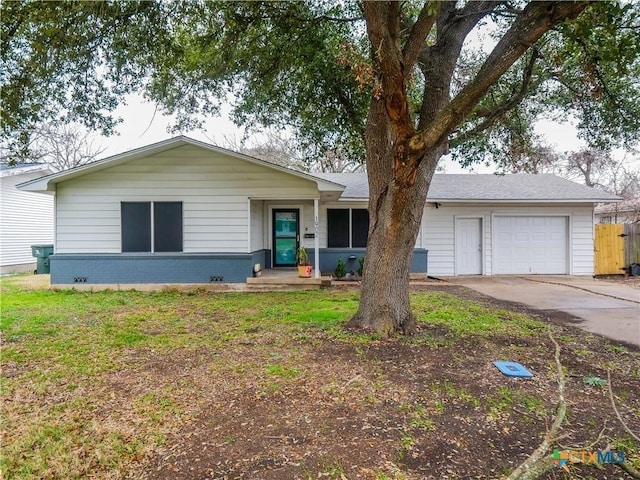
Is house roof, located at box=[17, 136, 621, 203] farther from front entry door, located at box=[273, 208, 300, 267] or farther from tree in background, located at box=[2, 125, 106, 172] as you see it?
tree in background, located at box=[2, 125, 106, 172]

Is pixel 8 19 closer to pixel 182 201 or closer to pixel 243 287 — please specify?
pixel 182 201

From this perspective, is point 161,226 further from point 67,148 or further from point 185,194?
point 67,148

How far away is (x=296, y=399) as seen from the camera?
3305mm

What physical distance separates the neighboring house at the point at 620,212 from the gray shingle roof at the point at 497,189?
26.5 ft

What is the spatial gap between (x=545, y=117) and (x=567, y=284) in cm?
473

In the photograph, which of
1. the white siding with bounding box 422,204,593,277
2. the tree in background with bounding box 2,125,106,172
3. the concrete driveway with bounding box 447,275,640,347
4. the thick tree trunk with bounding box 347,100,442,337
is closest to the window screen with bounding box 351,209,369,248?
the white siding with bounding box 422,204,593,277

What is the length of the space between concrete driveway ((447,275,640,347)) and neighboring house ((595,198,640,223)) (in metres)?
10.8

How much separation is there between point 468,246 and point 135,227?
34.0 feet

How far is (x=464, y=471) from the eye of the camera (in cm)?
230

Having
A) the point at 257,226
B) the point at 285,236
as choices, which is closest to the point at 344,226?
the point at 285,236

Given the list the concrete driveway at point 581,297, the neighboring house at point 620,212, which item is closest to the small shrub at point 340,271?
the concrete driveway at point 581,297

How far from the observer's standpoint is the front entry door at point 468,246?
1259cm

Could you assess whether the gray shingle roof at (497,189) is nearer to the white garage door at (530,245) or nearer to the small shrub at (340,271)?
the white garage door at (530,245)

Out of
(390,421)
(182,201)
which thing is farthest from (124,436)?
(182,201)
